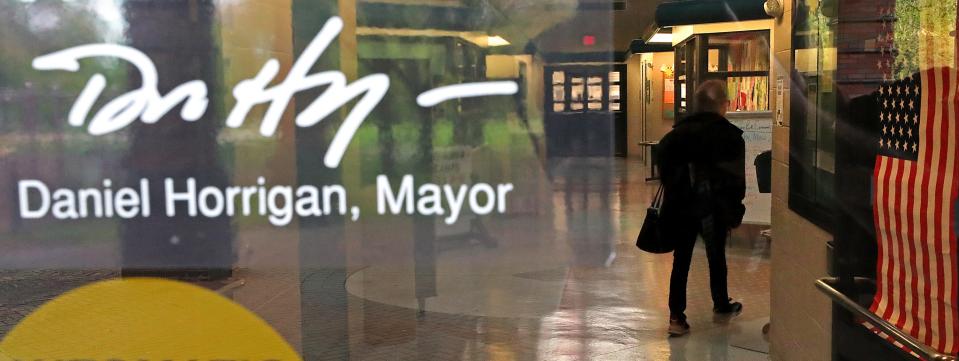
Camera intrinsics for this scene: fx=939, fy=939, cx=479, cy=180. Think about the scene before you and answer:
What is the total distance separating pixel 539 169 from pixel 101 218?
1325mm

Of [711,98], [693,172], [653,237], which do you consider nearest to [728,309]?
[653,237]

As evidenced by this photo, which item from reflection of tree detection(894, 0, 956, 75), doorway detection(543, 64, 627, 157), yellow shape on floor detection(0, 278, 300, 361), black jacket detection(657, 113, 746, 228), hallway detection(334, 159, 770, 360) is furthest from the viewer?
black jacket detection(657, 113, 746, 228)

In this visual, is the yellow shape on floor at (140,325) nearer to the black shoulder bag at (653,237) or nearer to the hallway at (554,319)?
the hallway at (554,319)

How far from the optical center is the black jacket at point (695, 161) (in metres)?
6.35

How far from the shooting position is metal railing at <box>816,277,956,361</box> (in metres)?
2.70

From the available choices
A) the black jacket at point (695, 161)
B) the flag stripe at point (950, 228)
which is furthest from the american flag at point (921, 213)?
the black jacket at point (695, 161)

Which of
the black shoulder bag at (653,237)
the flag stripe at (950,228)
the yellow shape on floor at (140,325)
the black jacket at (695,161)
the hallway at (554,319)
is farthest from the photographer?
the black shoulder bag at (653,237)

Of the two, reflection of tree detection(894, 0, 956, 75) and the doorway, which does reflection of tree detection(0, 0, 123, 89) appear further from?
reflection of tree detection(894, 0, 956, 75)

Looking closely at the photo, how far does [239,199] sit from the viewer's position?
9.25 ft

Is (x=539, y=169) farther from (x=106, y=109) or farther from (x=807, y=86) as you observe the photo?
(x=807, y=86)

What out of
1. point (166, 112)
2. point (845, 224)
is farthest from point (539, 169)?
point (845, 224)

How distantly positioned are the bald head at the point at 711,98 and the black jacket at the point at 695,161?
42mm

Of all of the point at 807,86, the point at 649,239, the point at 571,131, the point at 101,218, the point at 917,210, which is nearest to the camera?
the point at 571,131
